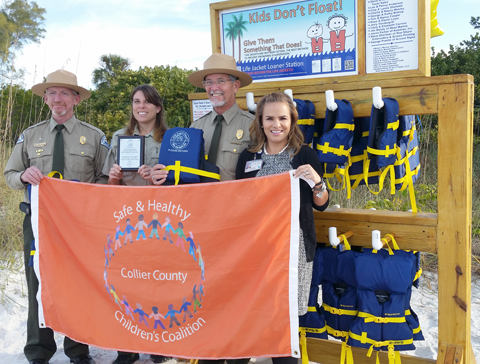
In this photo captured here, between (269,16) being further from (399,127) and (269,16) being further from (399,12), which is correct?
(399,127)

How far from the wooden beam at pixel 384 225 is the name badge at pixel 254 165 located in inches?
30.8

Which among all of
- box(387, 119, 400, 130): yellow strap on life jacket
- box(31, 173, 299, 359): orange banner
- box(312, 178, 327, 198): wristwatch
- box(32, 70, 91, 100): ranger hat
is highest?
box(32, 70, 91, 100): ranger hat

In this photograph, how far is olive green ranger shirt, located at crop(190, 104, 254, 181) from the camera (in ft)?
10.9

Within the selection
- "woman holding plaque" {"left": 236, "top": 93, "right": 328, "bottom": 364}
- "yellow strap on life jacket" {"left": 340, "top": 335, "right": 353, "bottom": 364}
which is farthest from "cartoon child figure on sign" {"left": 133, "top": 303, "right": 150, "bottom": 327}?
"yellow strap on life jacket" {"left": 340, "top": 335, "right": 353, "bottom": 364}

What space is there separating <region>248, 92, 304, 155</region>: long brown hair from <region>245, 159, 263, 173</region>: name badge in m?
0.08

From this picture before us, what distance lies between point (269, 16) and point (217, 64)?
67cm

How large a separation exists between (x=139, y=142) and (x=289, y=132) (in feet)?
3.75

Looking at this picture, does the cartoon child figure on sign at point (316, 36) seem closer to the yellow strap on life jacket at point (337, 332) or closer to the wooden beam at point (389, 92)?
the wooden beam at point (389, 92)

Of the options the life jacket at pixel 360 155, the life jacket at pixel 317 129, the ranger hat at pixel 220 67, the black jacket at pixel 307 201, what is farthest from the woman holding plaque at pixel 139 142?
the life jacket at pixel 360 155

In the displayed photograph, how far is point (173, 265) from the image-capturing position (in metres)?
3.03

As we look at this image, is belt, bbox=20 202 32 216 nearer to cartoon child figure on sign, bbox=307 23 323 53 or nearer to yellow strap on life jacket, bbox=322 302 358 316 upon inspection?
yellow strap on life jacket, bbox=322 302 358 316

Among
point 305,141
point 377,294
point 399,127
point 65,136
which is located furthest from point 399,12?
point 65,136

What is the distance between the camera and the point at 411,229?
3148 mm

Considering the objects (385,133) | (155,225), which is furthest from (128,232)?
(385,133)
